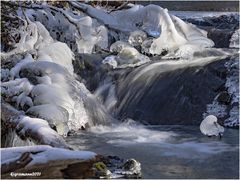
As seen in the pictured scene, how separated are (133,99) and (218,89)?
132 centimetres

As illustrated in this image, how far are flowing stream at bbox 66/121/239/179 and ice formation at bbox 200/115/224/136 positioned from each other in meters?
0.09

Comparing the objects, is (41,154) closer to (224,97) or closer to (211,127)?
(211,127)

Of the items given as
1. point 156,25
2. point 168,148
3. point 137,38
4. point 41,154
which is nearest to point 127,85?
point 137,38

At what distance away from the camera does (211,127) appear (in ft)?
22.3

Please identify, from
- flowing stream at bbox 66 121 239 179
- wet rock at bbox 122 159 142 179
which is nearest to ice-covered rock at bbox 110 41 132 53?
flowing stream at bbox 66 121 239 179

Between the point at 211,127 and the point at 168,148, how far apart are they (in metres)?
0.95

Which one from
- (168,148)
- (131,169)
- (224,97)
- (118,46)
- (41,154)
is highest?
(41,154)

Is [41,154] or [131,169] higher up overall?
[41,154]

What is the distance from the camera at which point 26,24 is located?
30.1ft

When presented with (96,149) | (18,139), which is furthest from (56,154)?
(96,149)

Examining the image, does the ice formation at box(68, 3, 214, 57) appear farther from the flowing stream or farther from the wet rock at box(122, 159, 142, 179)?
the wet rock at box(122, 159, 142, 179)

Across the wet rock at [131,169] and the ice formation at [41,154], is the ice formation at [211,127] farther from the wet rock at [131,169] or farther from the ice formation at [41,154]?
the ice formation at [41,154]

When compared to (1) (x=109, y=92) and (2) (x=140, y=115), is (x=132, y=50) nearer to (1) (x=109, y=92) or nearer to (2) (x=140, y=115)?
(1) (x=109, y=92)

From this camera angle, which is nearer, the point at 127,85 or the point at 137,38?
the point at 127,85
